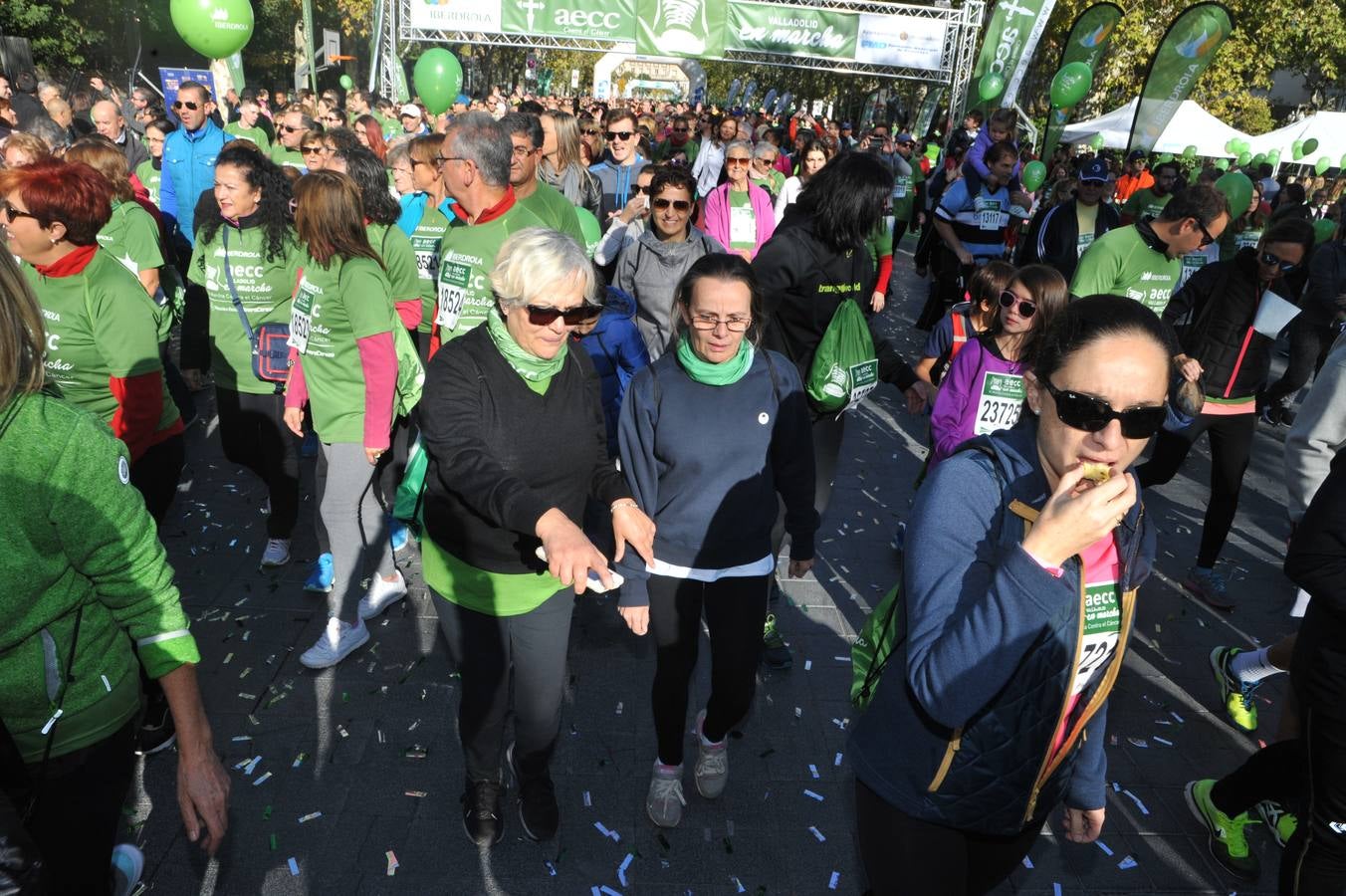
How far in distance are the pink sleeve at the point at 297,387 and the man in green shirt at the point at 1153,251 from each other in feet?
13.9

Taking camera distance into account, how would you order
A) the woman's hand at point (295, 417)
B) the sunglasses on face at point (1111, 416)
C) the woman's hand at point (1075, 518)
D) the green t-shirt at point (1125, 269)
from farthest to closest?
the green t-shirt at point (1125, 269) < the woman's hand at point (295, 417) < the sunglasses on face at point (1111, 416) < the woman's hand at point (1075, 518)

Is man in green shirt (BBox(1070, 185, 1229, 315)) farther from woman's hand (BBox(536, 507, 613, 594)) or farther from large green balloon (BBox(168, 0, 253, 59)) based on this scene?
large green balloon (BBox(168, 0, 253, 59))

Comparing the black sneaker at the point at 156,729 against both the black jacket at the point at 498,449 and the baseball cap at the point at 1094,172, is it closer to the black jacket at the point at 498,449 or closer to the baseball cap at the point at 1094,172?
the black jacket at the point at 498,449

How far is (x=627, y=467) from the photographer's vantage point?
310 cm

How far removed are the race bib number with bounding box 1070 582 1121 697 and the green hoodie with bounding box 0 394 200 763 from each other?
1927mm

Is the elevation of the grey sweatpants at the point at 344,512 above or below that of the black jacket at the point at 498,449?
below

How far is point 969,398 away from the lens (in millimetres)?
3932

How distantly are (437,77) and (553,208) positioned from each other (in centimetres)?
937

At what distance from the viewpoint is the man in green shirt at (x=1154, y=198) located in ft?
34.2

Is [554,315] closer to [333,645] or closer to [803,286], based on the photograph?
[803,286]

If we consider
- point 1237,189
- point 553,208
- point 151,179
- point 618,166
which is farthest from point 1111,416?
point 1237,189

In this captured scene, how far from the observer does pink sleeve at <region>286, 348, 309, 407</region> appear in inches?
170

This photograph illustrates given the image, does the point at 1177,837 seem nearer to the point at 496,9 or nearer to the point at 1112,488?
the point at 1112,488

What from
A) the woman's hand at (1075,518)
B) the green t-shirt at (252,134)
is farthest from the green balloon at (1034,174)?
the woman's hand at (1075,518)
